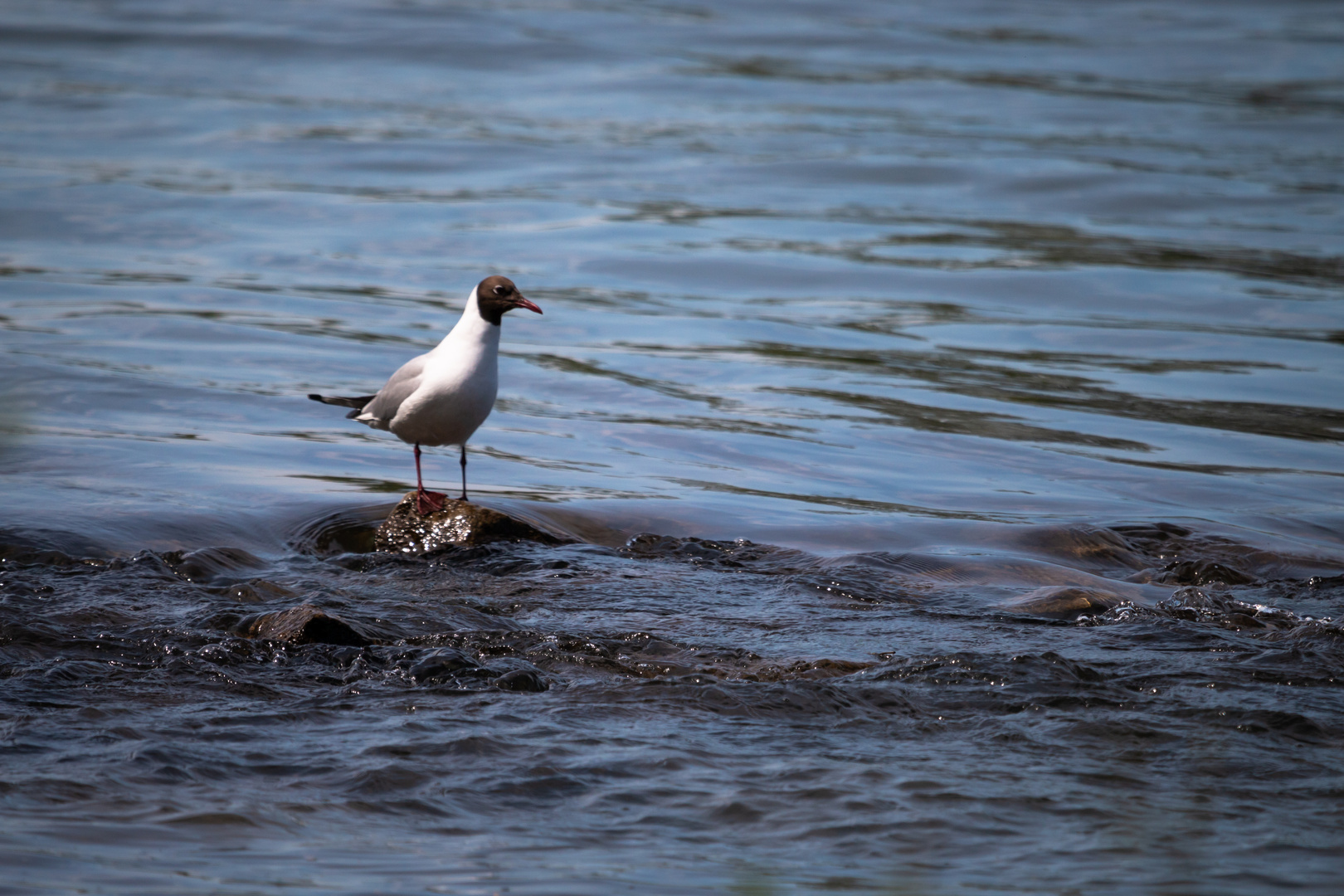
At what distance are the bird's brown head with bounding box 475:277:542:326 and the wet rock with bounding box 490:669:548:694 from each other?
226 centimetres

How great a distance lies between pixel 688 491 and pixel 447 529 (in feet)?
6.05

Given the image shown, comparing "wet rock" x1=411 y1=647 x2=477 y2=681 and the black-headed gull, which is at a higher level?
the black-headed gull

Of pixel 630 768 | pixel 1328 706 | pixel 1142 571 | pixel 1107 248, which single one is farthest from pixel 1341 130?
pixel 630 768

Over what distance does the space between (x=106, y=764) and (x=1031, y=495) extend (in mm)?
5546

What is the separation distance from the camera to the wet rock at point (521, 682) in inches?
179

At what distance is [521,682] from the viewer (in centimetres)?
457

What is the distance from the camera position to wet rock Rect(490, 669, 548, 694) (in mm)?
4539

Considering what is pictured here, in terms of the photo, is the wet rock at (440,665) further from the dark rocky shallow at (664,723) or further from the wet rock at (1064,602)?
the wet rock at (1064,602)

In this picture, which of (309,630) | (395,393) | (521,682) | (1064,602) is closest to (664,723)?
(521,682)

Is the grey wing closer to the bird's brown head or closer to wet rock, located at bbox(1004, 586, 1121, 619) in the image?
the bird's brown head

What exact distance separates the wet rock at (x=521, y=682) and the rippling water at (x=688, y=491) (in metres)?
0.02

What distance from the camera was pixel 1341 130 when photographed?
66.7 ft

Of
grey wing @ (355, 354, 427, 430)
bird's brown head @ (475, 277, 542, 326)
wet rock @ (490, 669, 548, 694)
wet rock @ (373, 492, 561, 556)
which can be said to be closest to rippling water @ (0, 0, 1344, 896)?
wet rock @ (490, 669, 548, 694)

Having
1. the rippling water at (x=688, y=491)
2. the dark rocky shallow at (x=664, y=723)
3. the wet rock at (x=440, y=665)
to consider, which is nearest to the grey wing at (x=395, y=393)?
the rippling water at (x=688, y=491)
